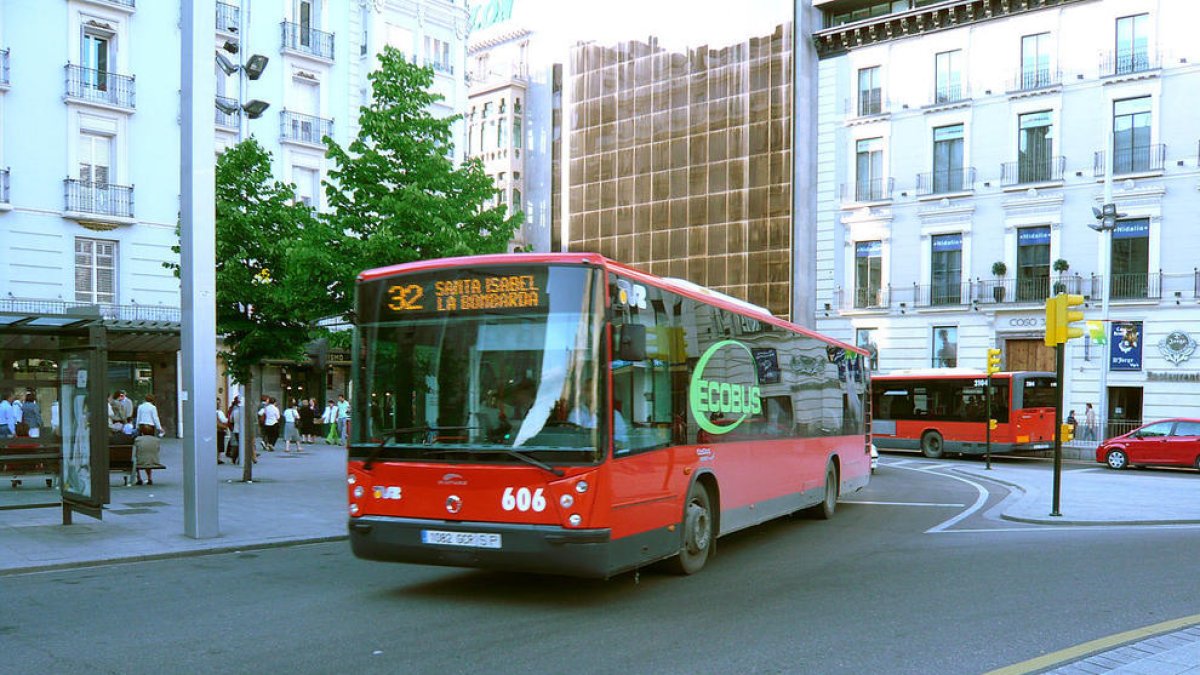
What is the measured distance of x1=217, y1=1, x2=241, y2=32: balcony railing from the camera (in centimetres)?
3638

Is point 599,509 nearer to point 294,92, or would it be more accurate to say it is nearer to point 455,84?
point 294,92

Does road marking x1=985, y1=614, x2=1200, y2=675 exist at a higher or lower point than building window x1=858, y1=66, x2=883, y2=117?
lower

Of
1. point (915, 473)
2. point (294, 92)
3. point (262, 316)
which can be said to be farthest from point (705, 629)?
point (294, 92)

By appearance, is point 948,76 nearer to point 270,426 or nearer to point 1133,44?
point 1133,44

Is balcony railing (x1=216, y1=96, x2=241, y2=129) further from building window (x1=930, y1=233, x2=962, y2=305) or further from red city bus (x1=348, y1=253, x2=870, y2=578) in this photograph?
red city bus (x1=348, y1=253, x2=870, y2=578)

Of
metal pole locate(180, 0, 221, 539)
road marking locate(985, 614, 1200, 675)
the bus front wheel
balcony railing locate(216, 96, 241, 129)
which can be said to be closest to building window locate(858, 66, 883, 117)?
the bus front wheel

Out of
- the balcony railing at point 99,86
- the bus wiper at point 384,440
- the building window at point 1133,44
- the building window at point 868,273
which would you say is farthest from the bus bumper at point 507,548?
the building window at point 868,273

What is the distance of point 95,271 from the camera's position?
32688 millimetres

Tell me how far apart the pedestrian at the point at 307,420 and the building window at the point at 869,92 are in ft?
89.0

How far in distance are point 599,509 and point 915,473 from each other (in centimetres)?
2059

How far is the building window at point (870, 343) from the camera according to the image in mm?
44094

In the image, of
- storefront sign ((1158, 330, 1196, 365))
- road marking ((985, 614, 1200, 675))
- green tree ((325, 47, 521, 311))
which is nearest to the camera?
road marking ((985, 614, 1200, 675))

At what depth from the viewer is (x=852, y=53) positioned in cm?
4619

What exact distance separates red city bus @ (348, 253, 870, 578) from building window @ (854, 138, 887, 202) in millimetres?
37352
